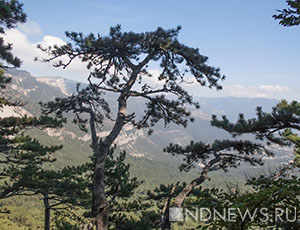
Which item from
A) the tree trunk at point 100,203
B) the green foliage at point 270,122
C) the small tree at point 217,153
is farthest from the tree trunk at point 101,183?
the green foliage at point 270,122

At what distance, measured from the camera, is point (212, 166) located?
7711 millimetres

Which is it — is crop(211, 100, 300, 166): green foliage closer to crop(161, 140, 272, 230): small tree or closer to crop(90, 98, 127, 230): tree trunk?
crop(161, 140, 272, 230): small tree

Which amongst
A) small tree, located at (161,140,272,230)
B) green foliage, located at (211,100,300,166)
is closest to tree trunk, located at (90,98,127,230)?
small tree, located at (161,140,272,230)

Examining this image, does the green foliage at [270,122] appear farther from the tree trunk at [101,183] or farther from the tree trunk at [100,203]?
the tree trunk at [100,203]

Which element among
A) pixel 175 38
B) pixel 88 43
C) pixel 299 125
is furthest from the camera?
pixel 175 38

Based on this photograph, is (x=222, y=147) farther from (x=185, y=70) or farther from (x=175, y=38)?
(x=175, y=38)

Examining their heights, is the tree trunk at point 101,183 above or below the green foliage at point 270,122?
below

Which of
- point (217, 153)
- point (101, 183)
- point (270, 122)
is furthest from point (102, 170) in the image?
point (270, 122)

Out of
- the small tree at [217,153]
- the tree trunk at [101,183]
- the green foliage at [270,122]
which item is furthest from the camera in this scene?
the tree trunk at [101,183]

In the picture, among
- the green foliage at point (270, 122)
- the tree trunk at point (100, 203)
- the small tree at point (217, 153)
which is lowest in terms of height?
the tree trunk at point (100, 203)

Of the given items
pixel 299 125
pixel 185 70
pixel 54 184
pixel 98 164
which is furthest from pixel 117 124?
pixel 54 184

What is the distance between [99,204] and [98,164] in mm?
1295

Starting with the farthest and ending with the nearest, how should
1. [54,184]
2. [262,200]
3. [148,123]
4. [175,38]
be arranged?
[54,184] → [148,123] → [175,38] → [262,200]

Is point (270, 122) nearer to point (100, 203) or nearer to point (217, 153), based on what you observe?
point (217, 153)
